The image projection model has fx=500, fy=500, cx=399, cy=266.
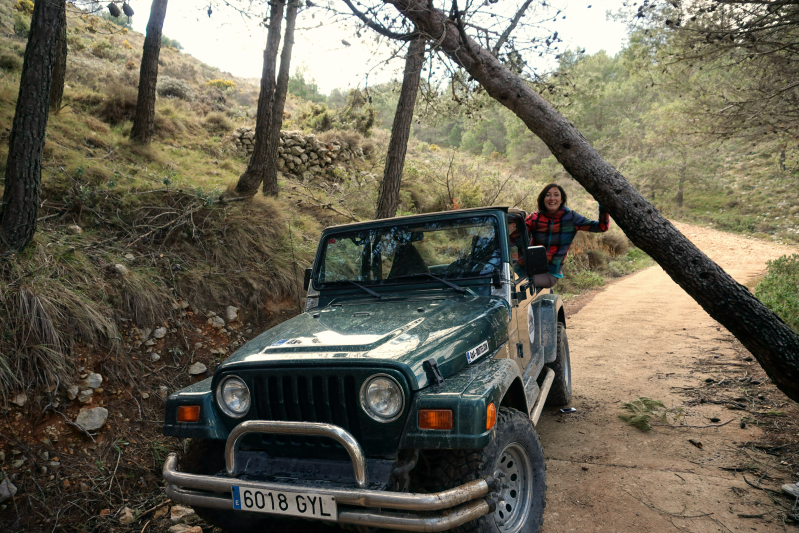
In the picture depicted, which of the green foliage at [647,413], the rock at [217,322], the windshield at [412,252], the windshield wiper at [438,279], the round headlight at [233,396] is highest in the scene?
the windshield at [412,252]

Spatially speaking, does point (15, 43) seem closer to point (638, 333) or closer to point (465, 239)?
point (465, 239)

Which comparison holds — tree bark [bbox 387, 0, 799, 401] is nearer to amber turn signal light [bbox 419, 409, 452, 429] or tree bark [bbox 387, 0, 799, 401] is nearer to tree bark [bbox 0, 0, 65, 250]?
amber turn signal light [bbox 419, 409, 452, 429]

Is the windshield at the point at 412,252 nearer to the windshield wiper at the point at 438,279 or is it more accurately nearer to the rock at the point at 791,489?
the windshield wiper at the point at 438,279

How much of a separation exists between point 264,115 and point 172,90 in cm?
966

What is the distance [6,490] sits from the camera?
125 inches

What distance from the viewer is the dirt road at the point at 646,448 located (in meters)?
2.91

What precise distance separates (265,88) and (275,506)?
24.8 feet

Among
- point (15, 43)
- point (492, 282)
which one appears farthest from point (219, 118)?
point (492, 282)

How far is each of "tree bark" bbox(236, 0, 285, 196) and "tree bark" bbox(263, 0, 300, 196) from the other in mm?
117

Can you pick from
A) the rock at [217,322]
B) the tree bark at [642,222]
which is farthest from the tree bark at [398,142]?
the rock at [217,322]

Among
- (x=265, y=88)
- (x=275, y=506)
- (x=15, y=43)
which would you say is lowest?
(x=275, y=506)

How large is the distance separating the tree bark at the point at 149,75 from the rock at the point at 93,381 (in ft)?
20.9

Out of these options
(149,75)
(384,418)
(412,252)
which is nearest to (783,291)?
(412,252)

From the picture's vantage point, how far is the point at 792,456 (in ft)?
11.5
